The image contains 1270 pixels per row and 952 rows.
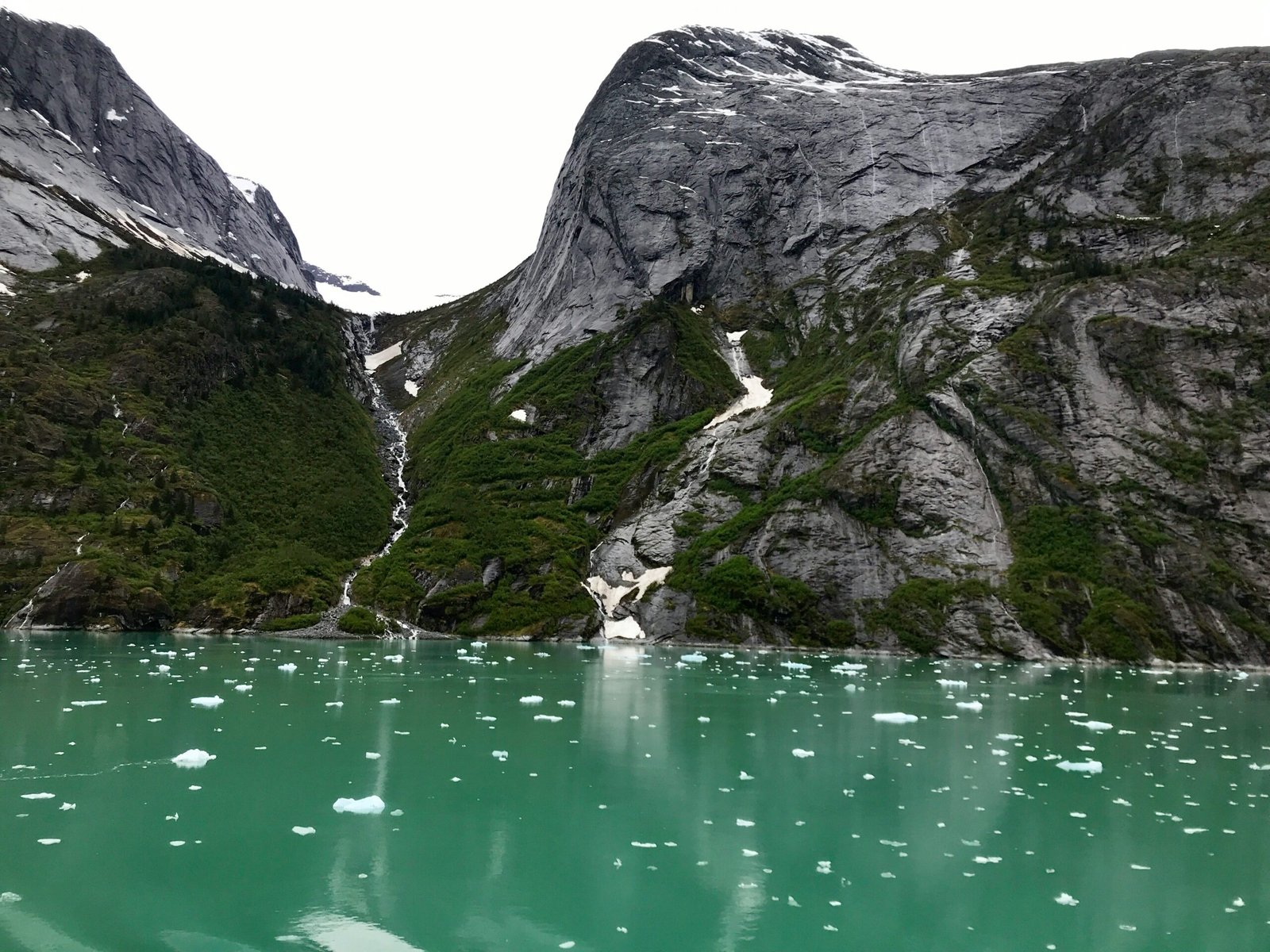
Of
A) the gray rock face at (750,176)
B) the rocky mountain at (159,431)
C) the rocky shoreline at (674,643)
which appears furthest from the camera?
the gray rock face at (750,176)

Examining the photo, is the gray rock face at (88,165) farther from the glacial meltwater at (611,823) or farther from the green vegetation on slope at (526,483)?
the glacial meltwater at (611,823)

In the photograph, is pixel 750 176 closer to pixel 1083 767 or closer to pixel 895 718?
pixel 895 718

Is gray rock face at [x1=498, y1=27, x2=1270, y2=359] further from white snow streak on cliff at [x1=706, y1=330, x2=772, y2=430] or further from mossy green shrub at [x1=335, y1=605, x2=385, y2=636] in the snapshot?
mossy green shrub at [x1=335, y1=605, x2=385, y2=636]

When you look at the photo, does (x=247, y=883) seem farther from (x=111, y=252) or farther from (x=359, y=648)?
(x=111, y=252)

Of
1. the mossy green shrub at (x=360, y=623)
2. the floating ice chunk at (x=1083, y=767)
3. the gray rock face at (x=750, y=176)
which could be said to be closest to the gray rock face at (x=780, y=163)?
the gray rock face at (x=750, y=176)

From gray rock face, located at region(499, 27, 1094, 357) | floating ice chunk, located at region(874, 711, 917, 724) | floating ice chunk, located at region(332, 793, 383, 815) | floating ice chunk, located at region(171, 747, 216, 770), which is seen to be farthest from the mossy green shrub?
gray rock face, located at region(499, 27, 1094, 357)
